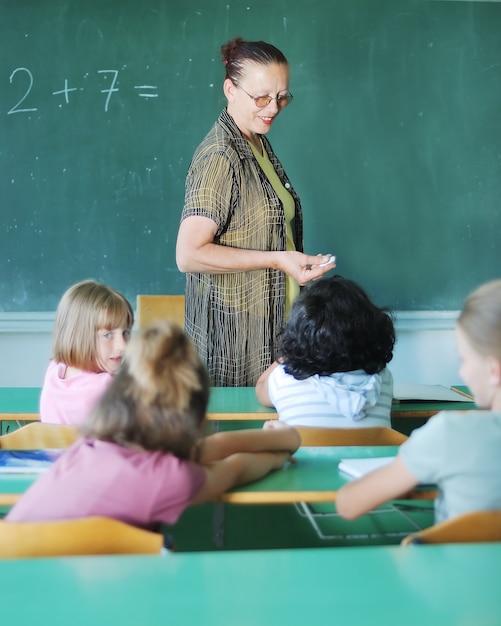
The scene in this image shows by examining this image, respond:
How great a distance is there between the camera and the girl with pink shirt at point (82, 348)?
2.37 m

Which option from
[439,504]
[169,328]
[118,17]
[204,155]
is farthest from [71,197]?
[439,504]

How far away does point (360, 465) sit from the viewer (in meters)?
1.73

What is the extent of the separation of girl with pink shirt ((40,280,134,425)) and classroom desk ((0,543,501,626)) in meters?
1.21

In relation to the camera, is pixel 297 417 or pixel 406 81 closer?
pixel 297 417

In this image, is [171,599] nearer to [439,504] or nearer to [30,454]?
[439,504]

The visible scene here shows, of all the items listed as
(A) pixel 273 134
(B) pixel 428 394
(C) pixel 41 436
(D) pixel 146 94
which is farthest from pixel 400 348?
(C) pixel 41 436

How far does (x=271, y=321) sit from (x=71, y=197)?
185 centimetres

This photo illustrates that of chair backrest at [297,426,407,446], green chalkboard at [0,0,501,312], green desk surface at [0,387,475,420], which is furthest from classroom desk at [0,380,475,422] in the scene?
green chalkboard at [0,0,501,312]

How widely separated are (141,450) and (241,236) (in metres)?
1.36

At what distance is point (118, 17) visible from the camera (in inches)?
161

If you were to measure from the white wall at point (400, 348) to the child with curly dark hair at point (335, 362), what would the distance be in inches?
82.9

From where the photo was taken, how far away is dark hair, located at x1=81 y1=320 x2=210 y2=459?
4.68ft

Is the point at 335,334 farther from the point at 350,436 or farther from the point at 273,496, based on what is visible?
the point at 273,496

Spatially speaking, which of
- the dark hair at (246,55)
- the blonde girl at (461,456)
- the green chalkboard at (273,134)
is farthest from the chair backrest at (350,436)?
the green chalkboard at (273,134)
